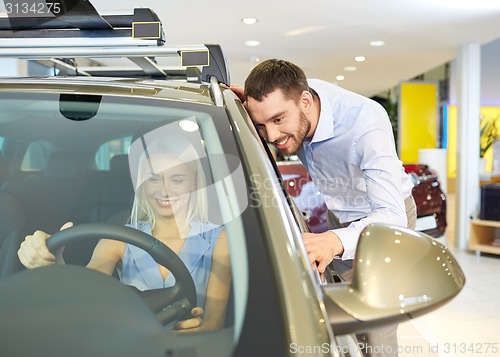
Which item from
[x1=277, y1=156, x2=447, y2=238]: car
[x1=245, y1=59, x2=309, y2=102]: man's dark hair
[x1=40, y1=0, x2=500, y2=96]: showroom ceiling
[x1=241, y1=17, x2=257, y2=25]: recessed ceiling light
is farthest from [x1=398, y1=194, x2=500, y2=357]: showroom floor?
[x1=241, y1=17, x2=257, y2=25]: recessed ceiling light

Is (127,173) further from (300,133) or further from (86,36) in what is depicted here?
(300,133)

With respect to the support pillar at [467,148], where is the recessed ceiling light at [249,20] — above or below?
above

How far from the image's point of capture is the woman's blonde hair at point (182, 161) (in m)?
0.87

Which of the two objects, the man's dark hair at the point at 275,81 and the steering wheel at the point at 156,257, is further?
the man's dark hair at the point at 275,81

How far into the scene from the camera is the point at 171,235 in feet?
2.85

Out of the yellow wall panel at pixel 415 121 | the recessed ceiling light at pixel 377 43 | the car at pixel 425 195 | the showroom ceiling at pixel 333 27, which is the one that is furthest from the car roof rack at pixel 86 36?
the yellow wall panel at pixel 415 121

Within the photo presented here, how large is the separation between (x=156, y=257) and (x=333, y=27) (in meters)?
4.94

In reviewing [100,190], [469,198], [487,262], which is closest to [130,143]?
[100,190]

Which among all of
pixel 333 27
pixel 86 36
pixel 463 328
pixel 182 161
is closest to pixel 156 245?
pixel 182 161

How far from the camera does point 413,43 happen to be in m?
6.16

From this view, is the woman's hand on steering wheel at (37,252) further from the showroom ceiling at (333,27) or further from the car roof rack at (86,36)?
the showroom ceiling at (333,27)

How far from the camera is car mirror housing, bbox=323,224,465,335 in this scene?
64cm

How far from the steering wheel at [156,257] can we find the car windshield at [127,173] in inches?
0.5

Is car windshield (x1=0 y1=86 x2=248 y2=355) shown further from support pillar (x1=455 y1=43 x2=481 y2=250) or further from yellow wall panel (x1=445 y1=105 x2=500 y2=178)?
yellow wall panel (x1=445 y1=105 x2=500 y2=178)
